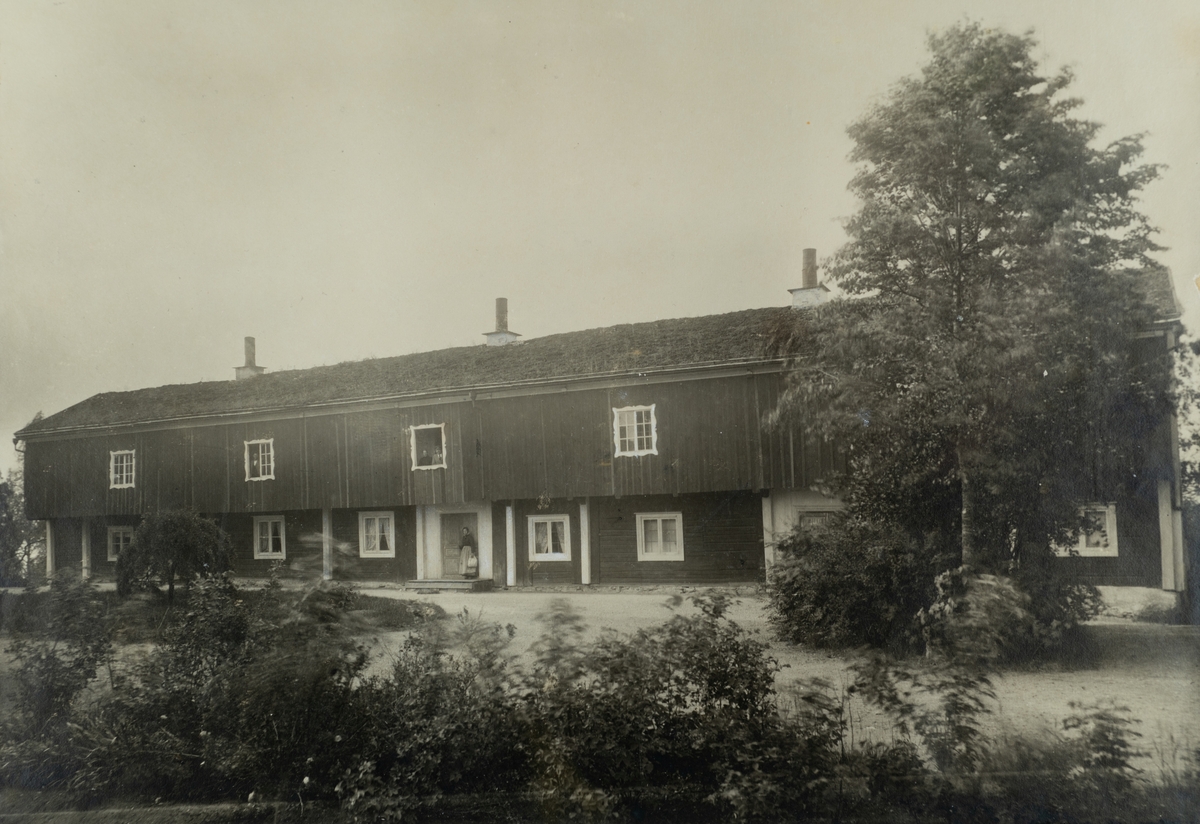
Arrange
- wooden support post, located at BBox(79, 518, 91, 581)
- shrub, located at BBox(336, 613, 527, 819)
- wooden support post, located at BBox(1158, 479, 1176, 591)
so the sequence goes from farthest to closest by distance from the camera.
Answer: wooden support post, located at BBox(79, 518, 91, 581) < wooden support post, located at BBox(1158, 479, 1176, 591) < shrub, located at BBox(336, 613, 527, 819)

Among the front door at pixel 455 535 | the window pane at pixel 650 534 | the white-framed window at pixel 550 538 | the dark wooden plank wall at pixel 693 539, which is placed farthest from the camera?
the window pane at pixel 650 534

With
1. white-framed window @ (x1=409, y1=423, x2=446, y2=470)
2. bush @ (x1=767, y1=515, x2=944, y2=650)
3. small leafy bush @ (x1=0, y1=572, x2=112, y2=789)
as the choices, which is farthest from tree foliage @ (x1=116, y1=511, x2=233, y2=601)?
bush @ (x1=767, y1=515, x2=944, y2=650)

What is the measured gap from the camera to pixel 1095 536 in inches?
281

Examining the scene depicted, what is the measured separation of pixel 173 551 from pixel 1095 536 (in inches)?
390


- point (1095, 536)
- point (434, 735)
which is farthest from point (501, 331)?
point (1095, 536)

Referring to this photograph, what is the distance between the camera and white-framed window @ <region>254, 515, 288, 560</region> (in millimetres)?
9656

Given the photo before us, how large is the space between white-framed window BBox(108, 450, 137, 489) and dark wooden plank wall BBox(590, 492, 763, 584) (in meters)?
7.28

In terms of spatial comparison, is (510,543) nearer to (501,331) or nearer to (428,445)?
(428,445)

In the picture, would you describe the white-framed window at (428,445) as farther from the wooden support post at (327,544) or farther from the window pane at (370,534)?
the wooden support post at (327,544)

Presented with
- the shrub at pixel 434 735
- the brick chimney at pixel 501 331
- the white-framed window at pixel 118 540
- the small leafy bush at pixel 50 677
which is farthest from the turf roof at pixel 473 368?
the brick chimney at pixel 501 331

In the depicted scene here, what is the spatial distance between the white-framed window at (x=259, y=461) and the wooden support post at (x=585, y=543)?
537 cm

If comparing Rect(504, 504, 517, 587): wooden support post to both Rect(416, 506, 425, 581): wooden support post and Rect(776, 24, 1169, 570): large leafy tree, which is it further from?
Rect(776, 24, 1169, 570): large leafy tree

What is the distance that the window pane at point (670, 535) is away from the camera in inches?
546

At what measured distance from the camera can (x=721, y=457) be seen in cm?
1425
